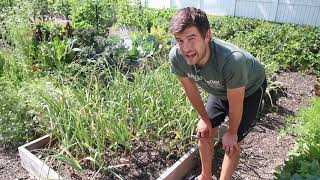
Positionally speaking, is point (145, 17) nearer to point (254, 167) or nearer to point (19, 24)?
point (19, 24)

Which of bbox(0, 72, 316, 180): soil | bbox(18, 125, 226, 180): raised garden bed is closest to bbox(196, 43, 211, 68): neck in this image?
bbox(18, 125, 226, 180): raised garden bed

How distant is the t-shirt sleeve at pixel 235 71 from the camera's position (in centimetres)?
226

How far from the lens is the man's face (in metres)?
2.10

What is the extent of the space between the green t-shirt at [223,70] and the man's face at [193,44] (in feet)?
0.39

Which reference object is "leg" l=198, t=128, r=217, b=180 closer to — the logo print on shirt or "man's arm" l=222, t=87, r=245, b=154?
"man's arm" l=222, t=87, r=245, b=154

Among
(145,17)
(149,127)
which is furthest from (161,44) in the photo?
(145,17)

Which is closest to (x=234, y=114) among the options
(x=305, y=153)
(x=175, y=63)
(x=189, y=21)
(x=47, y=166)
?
(x=175, y=63)

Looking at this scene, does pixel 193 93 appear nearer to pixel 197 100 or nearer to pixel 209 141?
→ pixel 197 100

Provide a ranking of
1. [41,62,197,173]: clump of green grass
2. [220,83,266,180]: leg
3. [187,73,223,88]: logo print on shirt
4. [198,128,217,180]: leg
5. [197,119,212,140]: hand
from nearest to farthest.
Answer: [187,73,223,88]: logo print on shirt < [220,83,266,180]: leg < [197,119,212,140]: hand < [198,128,217,180]: leg < [41,62,197,173]: clump of green grass

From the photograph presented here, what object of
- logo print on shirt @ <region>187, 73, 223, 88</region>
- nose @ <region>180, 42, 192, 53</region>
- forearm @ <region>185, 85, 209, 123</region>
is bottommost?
forearm @ <region>185, 85, 209, 123</region>

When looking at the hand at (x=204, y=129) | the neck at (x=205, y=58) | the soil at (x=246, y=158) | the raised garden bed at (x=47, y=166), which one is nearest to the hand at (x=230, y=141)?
the hand at (x=204, y=129)

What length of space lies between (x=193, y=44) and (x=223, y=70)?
0.32 metres

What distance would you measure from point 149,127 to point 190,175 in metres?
0.67

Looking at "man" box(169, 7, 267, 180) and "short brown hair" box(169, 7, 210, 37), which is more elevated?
"short brown hair" box(169, 7, 210, 37)
